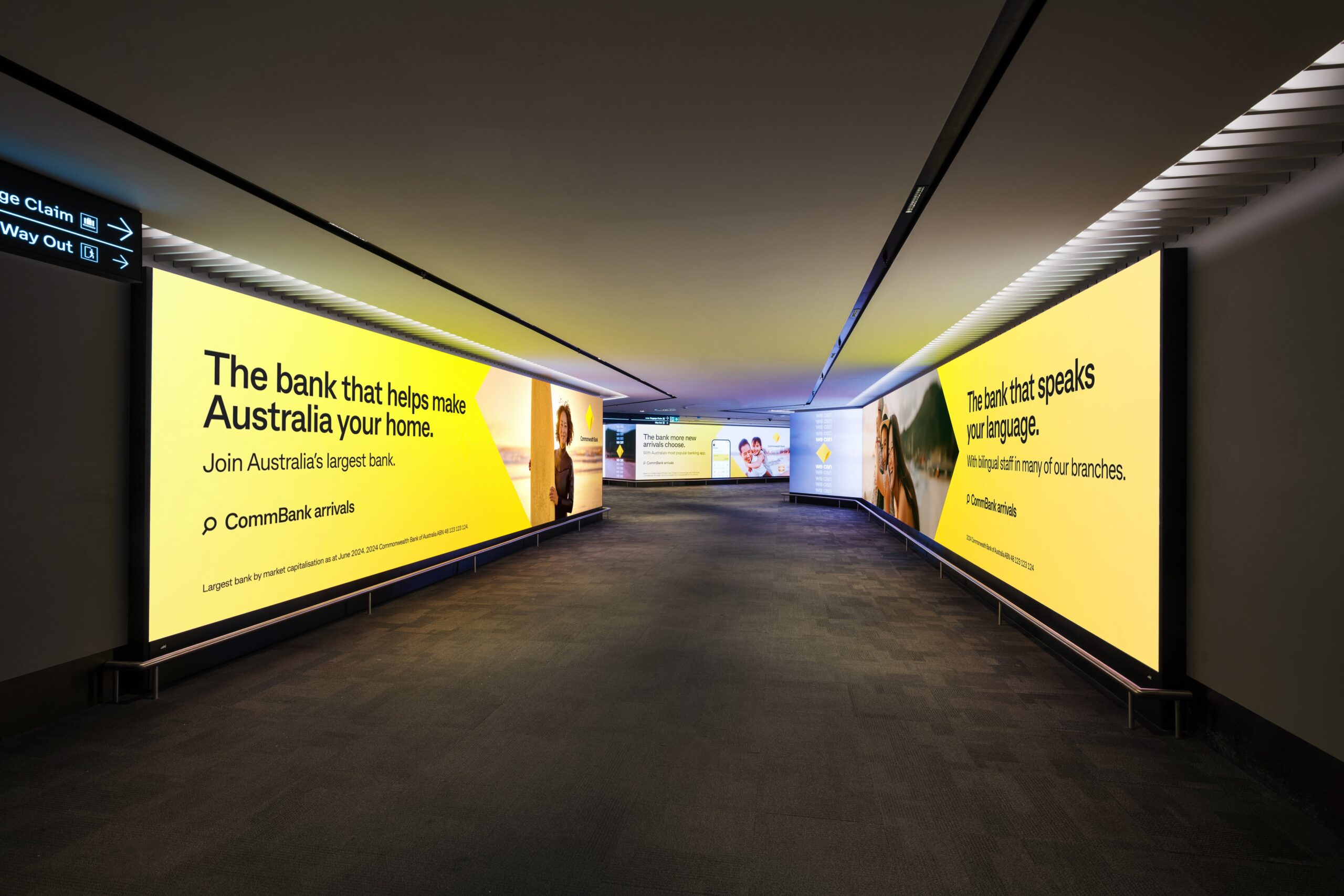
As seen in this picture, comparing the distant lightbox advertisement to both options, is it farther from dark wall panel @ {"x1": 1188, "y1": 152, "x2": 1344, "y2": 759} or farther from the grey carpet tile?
the grey carpet tile

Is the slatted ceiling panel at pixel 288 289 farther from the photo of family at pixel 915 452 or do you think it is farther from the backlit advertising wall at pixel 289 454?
the photo of family at pixel 915 452

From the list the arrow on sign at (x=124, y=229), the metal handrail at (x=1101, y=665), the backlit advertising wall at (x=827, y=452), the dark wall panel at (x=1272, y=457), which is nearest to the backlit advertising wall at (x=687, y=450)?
the backlit advertising wall at (x=827, y=452)

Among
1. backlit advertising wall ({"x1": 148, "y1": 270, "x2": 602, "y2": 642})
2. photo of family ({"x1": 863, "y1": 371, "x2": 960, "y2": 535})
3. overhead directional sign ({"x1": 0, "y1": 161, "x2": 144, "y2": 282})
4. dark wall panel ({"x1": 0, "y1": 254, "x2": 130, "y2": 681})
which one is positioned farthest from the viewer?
photo of family ({"x1": 863, "y1": 371, "x2": 960, "y2": 535})

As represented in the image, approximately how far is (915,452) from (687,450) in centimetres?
1332

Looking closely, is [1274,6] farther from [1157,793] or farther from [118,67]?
[118,67]

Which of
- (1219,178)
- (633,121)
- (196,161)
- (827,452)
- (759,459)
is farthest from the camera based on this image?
(759,459)

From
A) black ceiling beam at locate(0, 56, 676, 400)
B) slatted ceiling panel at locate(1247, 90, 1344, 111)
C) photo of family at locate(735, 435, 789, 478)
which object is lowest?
photo of family at locate(735, 435, 789, 478)

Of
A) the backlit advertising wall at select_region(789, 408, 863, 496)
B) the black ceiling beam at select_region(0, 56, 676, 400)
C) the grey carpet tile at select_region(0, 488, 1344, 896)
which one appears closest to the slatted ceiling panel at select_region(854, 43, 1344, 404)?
the grey carpet tile at select_region(0, 488, 1344, 896)

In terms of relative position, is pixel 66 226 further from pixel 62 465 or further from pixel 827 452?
pixel 827 452

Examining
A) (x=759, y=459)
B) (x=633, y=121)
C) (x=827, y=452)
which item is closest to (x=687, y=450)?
(x=759, y=459)

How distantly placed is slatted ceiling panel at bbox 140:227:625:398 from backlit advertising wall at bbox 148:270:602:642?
261 millimetres

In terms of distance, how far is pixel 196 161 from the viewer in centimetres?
252

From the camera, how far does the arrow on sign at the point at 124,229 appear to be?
3.06 meters

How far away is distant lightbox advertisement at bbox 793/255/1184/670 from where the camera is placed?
10.5ft
